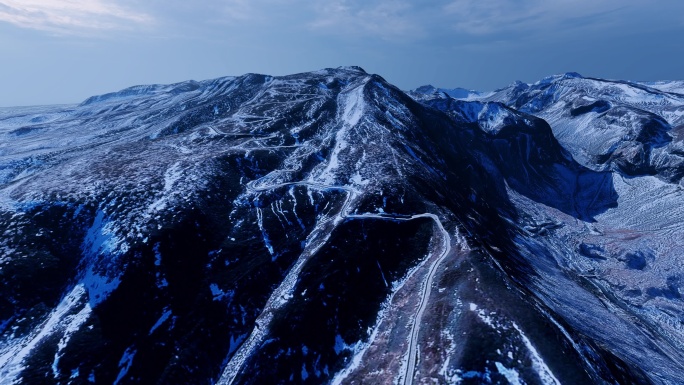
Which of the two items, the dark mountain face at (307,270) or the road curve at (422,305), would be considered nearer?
the road curve at (422,305)

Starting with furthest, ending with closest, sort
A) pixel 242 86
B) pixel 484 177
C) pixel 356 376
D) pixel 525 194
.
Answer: pixel 242 86 → pixel 525 194 → pixel 484 177 → pixel 356 376

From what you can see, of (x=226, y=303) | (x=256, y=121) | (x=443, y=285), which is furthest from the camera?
(x=256, y=121)

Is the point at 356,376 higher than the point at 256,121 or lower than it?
lower

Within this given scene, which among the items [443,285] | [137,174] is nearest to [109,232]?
[137,174]

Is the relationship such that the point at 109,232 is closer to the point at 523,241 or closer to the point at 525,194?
the point at 523,241

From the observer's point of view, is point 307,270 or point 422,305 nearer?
point 422,305

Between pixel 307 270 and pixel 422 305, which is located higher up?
pixel 422 305

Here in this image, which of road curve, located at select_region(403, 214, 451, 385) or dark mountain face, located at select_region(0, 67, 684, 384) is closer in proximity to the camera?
road curve, located at select_region(403, 214, 451, 385)

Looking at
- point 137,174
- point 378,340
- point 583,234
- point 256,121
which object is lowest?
point 583,234
